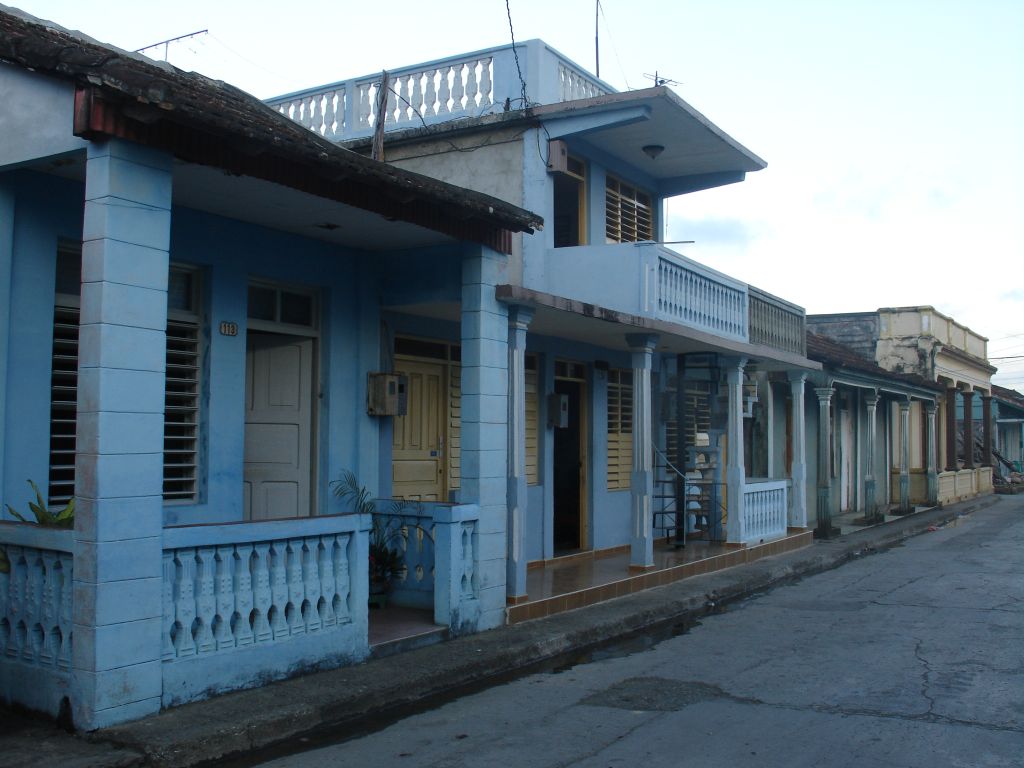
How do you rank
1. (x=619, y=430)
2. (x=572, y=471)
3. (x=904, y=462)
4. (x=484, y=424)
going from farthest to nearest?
(x=904, y=462), (x=619, y=430), (x=572, y=471), (x=484, y=424)

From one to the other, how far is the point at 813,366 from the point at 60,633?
13748mm

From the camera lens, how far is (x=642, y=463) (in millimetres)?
11742

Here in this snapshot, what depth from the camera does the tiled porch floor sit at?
987cm

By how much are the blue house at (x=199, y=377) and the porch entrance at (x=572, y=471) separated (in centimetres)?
431

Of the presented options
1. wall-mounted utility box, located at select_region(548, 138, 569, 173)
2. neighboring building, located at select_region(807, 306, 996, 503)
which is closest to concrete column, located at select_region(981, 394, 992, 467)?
neighboring building, located at select_region(807, 306, 996, 503)

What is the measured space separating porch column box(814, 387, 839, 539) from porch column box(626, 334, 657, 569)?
7.65m

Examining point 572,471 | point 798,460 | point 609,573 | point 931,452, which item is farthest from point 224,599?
point 931,452

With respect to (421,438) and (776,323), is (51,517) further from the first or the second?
(776,323)

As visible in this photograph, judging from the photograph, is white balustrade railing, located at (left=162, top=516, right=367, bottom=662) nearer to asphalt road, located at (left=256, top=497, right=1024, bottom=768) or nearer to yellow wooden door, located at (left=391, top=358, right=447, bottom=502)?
asphalt road, located at (left=256, top=497, right=1024, bottom=768)

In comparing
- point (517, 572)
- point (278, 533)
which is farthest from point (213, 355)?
point (517, 572)

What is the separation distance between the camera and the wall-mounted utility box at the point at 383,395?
31.1 ft

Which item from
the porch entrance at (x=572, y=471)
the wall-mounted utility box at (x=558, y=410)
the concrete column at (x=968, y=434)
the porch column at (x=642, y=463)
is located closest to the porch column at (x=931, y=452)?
the concrete column at (x=968, y=434)

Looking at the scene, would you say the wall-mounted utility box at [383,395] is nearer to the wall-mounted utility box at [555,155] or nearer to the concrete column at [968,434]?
the wall-mounted utility box at [555,155]

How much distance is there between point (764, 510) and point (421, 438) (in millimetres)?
6744
